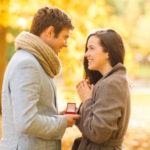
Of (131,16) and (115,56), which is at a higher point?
(131,16)

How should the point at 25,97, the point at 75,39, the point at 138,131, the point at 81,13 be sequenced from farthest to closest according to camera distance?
the point at 138,131 → the point at 81,13 → the point at 75,39 → the point at 25,97

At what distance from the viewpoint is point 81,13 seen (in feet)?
22.8

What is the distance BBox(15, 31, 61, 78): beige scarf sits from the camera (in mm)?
2229

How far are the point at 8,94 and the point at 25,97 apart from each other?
220 millimetres

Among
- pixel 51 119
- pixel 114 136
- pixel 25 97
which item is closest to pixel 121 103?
pixel 114 136

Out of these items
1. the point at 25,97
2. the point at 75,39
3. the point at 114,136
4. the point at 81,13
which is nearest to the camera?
the point at 25,97

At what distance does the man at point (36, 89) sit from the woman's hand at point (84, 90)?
19 centimetres

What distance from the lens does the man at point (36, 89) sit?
2023 mm

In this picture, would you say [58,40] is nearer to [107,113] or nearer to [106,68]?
[106,68]

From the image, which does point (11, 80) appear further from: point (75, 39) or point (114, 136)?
point (75, 39)

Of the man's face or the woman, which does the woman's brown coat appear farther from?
the man's face

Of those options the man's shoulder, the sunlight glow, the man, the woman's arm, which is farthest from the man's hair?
the sunlight glow

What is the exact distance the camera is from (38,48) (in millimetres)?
2248

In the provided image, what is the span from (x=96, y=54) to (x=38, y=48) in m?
0.49
